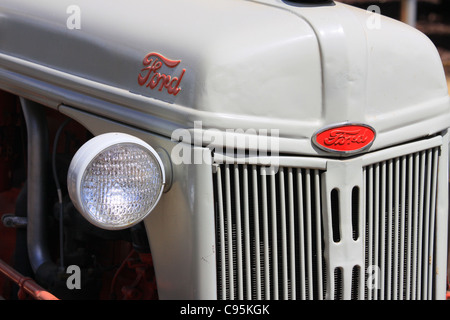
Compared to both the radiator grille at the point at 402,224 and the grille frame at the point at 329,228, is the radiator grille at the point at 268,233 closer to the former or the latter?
the grille frame at the point at 329,228

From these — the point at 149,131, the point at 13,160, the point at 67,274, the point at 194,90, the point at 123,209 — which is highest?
the point at 194,90

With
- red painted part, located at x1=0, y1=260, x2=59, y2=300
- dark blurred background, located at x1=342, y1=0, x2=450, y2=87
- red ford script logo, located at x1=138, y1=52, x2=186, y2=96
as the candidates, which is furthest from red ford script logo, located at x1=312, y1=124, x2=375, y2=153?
dark blurred background, located at x1=342, y1=0, x2=450, y2=87

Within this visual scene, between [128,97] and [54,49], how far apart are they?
18.1 inches

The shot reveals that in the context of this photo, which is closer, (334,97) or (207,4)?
(334,97)

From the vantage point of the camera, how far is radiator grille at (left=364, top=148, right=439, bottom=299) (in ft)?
8.00

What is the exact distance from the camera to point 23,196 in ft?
10.1

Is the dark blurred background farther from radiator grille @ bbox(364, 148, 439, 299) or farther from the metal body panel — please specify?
the metal body panel

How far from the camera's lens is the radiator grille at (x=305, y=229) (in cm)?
224

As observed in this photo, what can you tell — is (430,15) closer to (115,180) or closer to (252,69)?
(252,69)

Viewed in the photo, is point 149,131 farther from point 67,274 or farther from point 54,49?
point 67,274

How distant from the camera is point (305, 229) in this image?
2.33 meters

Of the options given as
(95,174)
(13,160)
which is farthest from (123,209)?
(13,160)

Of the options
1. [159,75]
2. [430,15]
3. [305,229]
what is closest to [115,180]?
[159,75]

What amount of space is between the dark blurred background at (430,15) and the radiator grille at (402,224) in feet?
23.0
